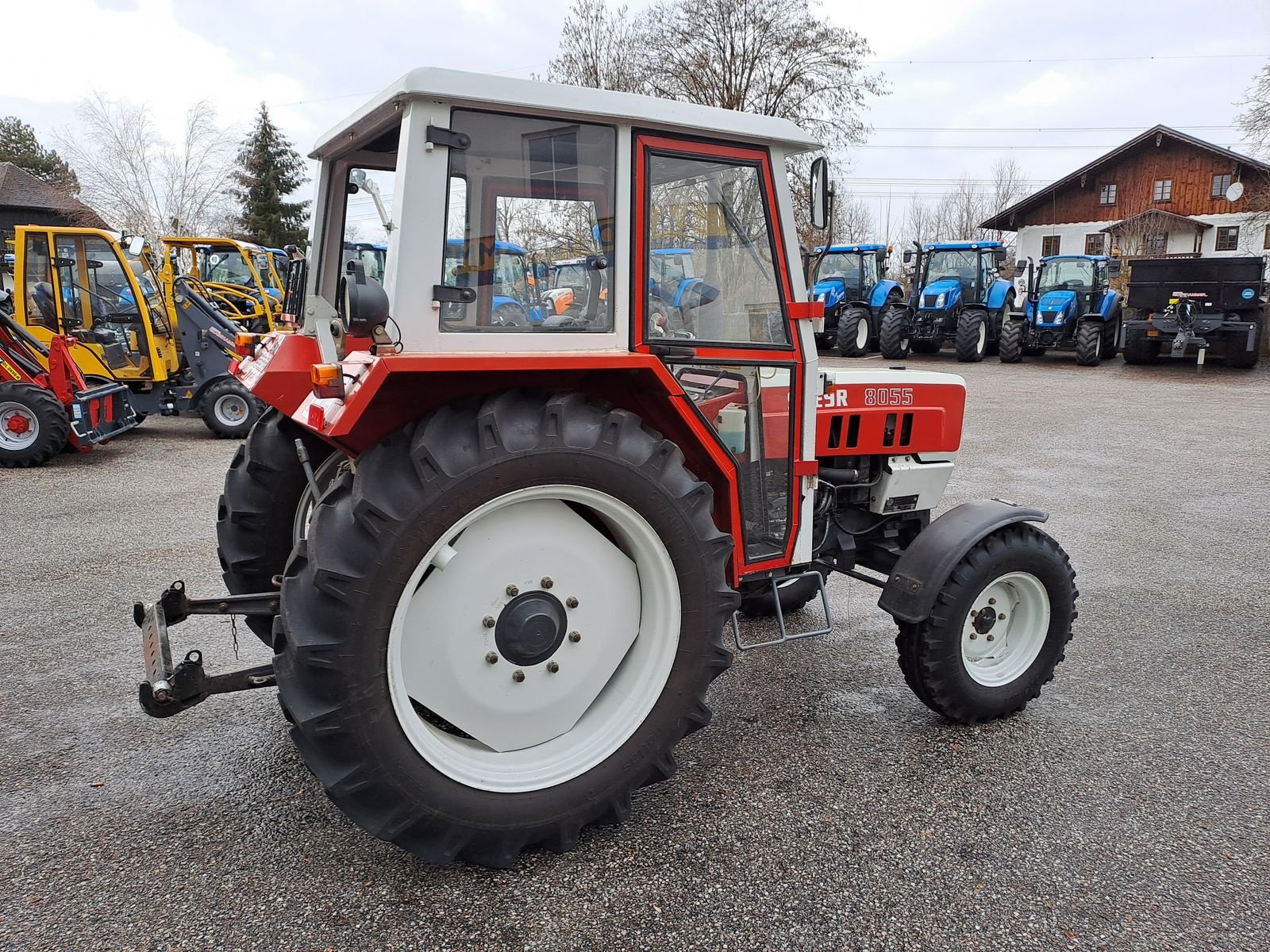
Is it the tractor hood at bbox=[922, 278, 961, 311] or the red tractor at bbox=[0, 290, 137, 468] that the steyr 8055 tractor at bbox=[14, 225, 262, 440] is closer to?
the red tractor at bbox=[0, 290, 137, 468]

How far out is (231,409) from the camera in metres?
10.1

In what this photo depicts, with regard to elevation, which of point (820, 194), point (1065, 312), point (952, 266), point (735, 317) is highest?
point (952, 266)

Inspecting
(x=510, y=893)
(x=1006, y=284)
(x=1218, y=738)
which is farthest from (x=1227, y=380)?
(x=510, y=893)

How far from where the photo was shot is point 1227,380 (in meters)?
15.3

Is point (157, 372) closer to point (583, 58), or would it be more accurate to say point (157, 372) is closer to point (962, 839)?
point (962, 839)

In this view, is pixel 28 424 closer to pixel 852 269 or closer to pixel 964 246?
pixel 852 269

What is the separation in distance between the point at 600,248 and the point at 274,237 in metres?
34.9

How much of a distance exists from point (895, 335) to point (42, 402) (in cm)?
1468

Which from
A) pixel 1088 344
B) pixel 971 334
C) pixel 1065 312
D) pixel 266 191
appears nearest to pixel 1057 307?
pixel 1065 312

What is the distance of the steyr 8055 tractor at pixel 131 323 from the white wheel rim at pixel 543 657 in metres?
7.94

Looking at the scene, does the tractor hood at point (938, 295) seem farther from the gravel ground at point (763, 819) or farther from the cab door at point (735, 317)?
the cab door at point (735, 317)

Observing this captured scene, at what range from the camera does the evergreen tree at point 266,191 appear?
109ft

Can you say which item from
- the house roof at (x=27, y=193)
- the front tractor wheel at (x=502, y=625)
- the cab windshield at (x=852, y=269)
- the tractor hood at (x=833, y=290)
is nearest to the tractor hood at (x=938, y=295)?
the cab windshield at (x=852, y=269)

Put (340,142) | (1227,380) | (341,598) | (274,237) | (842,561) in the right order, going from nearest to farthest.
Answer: (341,598)
(340,142)
(842,561)
(1227,380)
(274,237)
